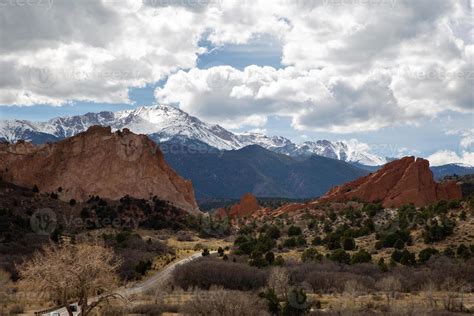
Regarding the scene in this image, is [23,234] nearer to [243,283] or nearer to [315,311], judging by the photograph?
[243,283]

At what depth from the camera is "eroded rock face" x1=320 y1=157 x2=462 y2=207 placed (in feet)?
349

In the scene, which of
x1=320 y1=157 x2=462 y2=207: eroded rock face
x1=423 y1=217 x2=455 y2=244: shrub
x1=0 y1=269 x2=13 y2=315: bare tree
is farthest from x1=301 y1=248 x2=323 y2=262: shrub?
x1=320 y1=157 x2=462 y2=207: eroded rock face

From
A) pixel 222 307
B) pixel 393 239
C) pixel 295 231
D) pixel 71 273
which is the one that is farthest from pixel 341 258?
pixel 71 273

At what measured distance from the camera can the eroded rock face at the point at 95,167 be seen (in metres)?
101

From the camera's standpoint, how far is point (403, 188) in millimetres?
109562

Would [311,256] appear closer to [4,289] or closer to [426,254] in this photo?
[426,254]

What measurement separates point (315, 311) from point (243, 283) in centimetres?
1616

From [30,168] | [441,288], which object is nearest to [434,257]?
[441,288]

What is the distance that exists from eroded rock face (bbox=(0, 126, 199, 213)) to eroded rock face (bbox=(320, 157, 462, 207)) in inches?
1463

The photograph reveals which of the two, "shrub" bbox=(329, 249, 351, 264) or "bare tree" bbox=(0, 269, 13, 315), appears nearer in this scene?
"bare tree" bbox=(0, 269, 13, 315)

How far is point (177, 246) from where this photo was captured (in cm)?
7956

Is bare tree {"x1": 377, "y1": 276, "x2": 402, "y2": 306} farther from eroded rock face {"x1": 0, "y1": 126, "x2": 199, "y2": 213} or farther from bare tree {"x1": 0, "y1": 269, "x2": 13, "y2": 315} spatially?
eroded rock face {"x1": 0, "y1": 126, "x2": 199, "y2": 213}

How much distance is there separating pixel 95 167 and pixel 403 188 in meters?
61.4

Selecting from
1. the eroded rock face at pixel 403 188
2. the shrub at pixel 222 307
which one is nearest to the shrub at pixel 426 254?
the shrub at pixel 222 307
